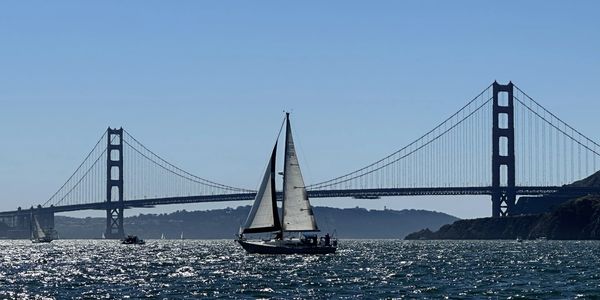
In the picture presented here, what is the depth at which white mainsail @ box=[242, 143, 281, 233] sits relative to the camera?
9138 centimetres

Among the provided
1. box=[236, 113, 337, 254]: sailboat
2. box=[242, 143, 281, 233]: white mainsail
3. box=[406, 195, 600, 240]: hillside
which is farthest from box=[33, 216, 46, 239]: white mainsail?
box=[242, 143, 281, 233]: white mainsail

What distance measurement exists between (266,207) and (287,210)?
176cm

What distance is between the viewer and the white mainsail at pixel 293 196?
9019 cm

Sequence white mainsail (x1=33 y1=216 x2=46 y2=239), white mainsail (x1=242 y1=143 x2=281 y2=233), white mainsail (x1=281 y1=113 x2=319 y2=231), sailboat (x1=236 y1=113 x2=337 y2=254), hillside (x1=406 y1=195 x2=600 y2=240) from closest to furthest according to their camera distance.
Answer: white mainsail (x1=281 y1=113 x2=319 y2=231) → sailboat (x1=236 y1=113 x2=337 y2=254) → white mainsail (x1=242 y1=143 x2=281 y2=233) → hillside (x1=406 y1=195 x2=600 y2=240) → white mainsail (x1=33 y1=216 x2=46 y2=239)

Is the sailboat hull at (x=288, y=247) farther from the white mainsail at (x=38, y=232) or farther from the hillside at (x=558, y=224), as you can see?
the white mainsail at (x=38, y=232)

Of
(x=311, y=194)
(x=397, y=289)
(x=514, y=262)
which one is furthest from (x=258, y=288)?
(x=311, y=194)

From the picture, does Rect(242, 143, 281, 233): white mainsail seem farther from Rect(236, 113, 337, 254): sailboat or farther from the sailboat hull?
the sailboat hull

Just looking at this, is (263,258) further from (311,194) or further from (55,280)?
(311,194)

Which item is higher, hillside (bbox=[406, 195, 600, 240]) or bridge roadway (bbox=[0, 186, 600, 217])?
bridge roadway (bbox=[0, 186, 600, 217])

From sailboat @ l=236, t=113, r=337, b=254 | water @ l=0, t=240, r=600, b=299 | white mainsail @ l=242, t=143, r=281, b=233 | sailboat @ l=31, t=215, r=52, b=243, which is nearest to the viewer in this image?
water @ l=0, t=240, r=600, b=299

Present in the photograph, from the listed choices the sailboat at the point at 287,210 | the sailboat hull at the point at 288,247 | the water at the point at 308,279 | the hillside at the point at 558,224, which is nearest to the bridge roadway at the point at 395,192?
the hillside at the point at 558,224

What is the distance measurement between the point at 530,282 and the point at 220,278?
48.7ft

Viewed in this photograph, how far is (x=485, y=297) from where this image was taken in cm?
4919

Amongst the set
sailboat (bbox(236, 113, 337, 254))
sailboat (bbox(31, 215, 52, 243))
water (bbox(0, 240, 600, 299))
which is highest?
sailboat (bbox(236, 113, 337, 254))
